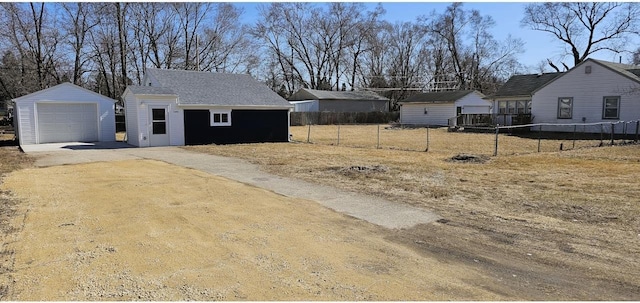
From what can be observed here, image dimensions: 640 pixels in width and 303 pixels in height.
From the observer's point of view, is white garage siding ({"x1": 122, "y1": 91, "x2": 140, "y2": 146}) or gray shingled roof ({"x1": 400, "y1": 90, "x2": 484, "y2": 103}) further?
gray shingled roof ({"x1": 400, "y1": 90, "x2": 484, "y2": 103})

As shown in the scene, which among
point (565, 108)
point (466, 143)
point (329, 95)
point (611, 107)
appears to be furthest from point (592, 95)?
point (329, 95)

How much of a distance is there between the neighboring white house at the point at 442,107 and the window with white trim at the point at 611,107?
1259 cm

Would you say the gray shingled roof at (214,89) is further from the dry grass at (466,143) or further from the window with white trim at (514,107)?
the window with white trim at (514,107)

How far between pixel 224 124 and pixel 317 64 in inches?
1752

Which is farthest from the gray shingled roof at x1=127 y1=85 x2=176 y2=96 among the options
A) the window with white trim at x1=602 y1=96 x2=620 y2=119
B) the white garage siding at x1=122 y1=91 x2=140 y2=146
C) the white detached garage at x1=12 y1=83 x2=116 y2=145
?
the window with white trim at x1=602 y1=96 x2=620 y2=119

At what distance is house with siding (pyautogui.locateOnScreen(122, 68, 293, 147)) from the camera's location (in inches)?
768

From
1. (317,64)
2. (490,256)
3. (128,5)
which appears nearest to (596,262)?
(490,256)

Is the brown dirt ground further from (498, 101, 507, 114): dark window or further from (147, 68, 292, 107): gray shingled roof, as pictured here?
(498, 101, 507, 114): dark window

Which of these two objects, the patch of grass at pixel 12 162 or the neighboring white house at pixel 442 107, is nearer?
the patch of grass at pixel 12 162

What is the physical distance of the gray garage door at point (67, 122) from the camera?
20859 millimetres

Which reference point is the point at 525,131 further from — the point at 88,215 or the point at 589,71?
the point at 88,215

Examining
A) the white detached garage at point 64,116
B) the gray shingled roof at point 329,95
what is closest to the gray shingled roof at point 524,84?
the gray shingled roof at point 329,95

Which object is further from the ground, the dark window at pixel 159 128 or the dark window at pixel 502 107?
the dark window at pixel 502 107

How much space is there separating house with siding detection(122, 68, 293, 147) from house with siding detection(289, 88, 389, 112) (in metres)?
26.9
